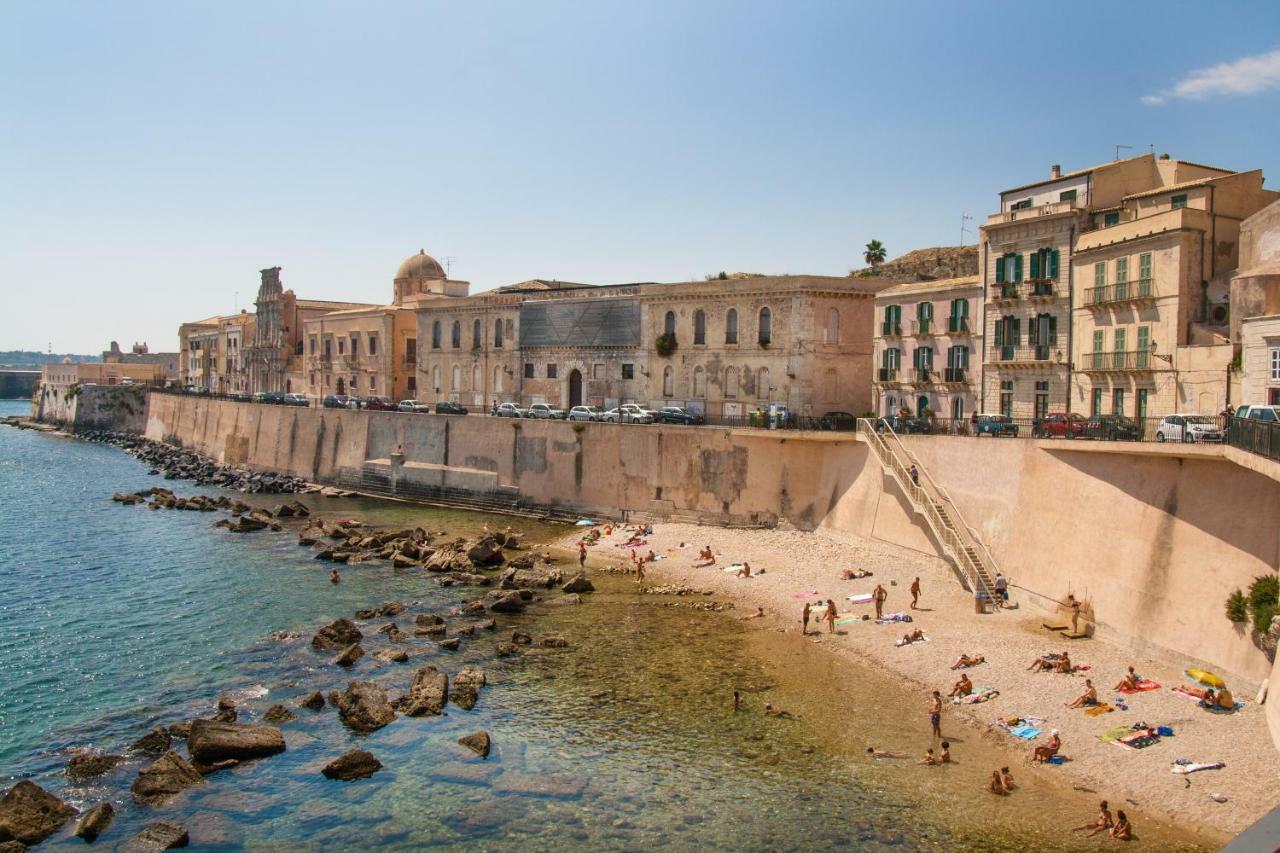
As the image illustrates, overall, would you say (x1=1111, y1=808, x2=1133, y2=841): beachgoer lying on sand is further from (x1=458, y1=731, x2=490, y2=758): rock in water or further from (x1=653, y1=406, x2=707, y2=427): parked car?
(x1=653, y1=406, x2=707, y2=427): parked car

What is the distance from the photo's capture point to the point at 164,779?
19391 millimetres

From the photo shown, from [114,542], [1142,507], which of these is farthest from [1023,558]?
[114,542]

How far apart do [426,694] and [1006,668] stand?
1427 centimetres

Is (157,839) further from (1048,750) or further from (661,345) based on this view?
(661,345)

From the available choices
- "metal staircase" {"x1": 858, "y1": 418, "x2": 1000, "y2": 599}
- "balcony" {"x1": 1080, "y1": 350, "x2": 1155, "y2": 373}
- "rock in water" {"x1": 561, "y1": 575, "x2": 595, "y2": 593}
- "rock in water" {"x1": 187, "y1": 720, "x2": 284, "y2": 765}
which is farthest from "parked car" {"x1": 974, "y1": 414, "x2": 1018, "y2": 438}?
"rock in water" {"x1": 187, "y1": 720, "x2": 284, "y2": 765}

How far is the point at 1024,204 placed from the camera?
124ft

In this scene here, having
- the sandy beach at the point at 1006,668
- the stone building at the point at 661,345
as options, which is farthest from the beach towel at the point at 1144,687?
the stone building at the point at 661,345

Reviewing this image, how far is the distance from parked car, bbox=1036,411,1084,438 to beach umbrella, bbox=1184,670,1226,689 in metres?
8.25

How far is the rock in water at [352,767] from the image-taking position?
2006 cm

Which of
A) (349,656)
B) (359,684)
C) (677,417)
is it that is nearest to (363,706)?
(359,684)

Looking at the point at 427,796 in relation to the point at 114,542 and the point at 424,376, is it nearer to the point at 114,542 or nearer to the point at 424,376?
the point at 114,542

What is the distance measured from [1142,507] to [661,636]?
43.9 feet

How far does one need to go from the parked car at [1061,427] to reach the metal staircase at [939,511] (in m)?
4.15

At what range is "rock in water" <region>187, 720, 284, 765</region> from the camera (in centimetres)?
2064
